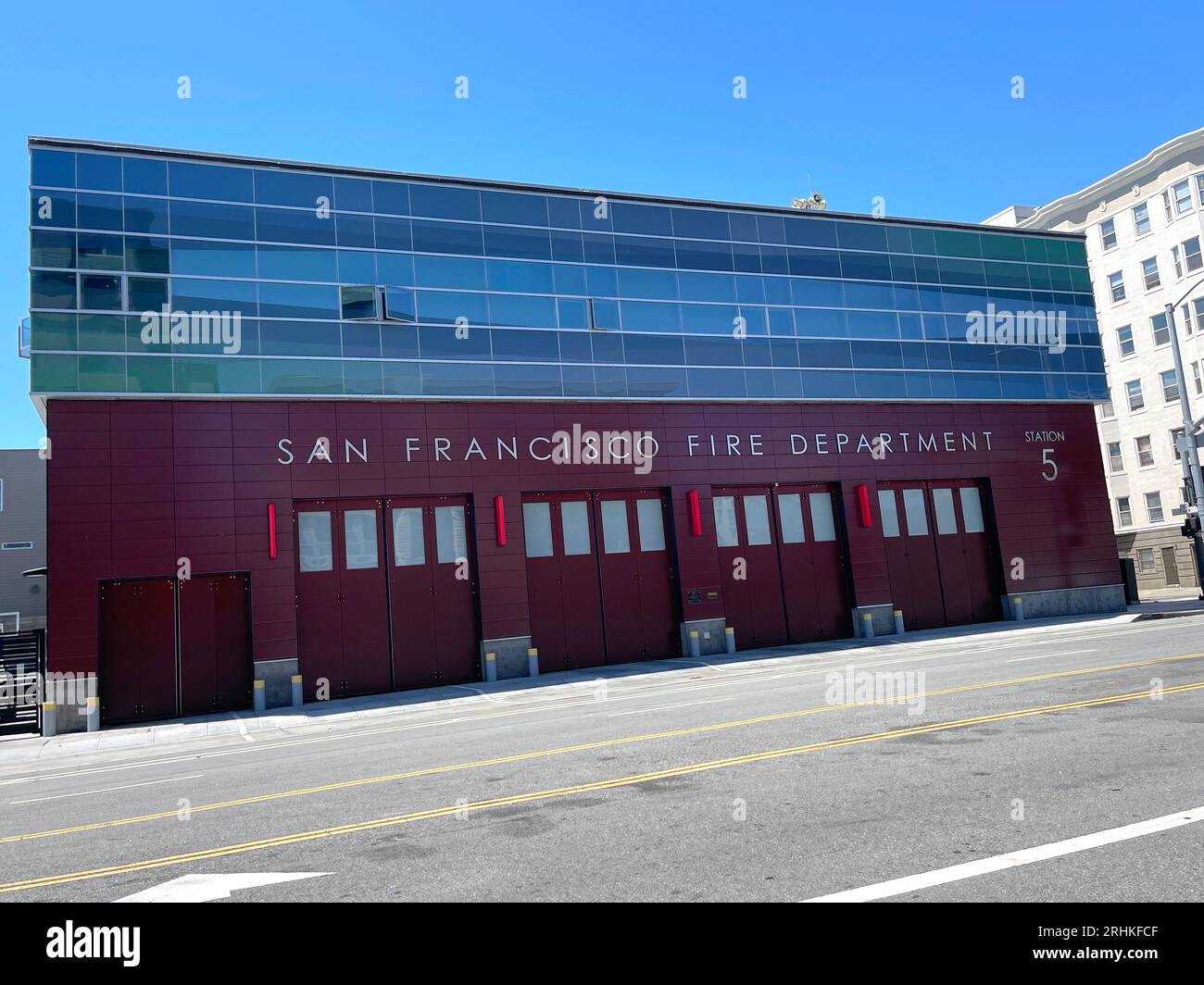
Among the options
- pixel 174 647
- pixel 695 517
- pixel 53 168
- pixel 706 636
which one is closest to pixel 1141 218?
pixel 695 517

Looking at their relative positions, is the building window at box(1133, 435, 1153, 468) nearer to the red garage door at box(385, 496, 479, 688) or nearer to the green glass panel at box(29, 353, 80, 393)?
the red garage door at box(385, 496, 479, 688)

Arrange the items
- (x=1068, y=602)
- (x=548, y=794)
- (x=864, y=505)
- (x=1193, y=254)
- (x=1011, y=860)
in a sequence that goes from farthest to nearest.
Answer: (x=1193, y=254), (x=1068, y=602), (x=864, y=505), (x=548, y=794), (x=1011, y=860)

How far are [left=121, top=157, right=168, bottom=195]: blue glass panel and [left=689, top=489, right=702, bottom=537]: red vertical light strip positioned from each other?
17487 millimetres

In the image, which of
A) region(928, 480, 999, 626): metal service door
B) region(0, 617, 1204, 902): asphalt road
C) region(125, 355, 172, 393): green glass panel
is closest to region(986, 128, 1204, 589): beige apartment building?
region(928, 480, 999, 626): metal service door

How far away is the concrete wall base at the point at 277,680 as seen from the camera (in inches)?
903

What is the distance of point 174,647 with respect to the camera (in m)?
22.8

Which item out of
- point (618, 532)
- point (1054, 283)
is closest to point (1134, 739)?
point (618, 532)

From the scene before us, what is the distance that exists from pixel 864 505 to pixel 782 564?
3.68 metres

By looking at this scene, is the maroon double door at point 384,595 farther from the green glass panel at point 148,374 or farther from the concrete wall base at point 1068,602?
the concrete wall base at point 1068,602

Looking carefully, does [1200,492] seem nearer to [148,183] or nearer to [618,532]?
[618,532]

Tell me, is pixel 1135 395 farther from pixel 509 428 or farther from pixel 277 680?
pixel 277 680

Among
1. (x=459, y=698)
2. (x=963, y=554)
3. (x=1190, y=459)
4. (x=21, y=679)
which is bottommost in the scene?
(x=459, y=698)
